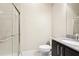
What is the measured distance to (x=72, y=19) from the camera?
8.07ft

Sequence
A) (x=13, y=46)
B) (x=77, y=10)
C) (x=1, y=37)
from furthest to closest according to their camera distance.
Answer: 1. (x=77, y=10)
2. (x=13, y=46)
3. (x=1, y=37)

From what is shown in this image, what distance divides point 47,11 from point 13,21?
2.31ft

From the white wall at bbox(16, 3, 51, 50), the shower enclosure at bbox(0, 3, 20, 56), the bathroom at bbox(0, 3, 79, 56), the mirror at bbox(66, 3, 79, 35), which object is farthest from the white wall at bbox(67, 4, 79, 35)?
the shower enclosure at bbox(0, 3, 20, 56)

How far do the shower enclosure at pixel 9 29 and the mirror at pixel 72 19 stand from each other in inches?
47.5

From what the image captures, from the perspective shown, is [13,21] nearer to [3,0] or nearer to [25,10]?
[25,10]

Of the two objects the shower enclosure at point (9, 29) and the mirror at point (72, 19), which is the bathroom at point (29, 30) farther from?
the mirror at point (72, 19)

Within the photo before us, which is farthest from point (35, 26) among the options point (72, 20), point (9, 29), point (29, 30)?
point (72, 20)

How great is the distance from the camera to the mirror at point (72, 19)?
2.34 meters

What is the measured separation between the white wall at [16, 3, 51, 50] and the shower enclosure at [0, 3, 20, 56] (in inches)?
5.2

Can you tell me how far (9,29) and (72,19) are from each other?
1.45 m

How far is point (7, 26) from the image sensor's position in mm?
1920

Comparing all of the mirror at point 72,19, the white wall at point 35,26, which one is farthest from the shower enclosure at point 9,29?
the mirror at point 72,19

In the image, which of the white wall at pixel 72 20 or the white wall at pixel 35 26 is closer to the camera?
the white wall at pixel 35 26

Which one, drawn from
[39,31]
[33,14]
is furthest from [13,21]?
[39,31]
